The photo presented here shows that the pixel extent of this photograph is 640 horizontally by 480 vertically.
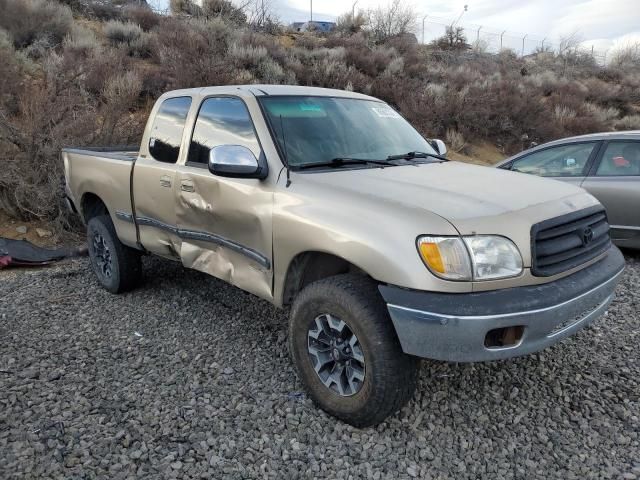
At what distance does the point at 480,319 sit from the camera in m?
2.42

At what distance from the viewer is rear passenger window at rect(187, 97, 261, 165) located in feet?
11.6

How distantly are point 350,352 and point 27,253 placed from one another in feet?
15.7

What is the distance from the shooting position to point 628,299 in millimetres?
4754

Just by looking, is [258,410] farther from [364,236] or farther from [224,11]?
[224,11]

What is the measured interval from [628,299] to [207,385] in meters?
3.87

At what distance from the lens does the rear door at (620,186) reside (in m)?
5.67


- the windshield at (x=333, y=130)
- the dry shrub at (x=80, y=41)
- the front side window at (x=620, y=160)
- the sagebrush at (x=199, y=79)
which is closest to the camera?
the windshield at (x=333, y=130)

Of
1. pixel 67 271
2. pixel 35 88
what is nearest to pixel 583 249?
pixel 67 271

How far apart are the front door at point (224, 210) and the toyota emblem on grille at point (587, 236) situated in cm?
183

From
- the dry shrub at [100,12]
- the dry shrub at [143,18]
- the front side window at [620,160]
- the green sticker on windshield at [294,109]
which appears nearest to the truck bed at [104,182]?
the green sticker on windshield at [294,109]

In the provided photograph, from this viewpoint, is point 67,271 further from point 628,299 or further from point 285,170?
point 628,299

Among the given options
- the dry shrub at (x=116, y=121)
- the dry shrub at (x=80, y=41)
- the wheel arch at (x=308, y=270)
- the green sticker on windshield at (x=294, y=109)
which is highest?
the dry shrub at (x=80, y=41)

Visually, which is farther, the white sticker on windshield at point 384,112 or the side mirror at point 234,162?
the white sticker on windshield at point 384,112

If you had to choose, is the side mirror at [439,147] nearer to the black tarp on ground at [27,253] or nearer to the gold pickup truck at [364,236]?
the gold pickup truck at [364,236]
